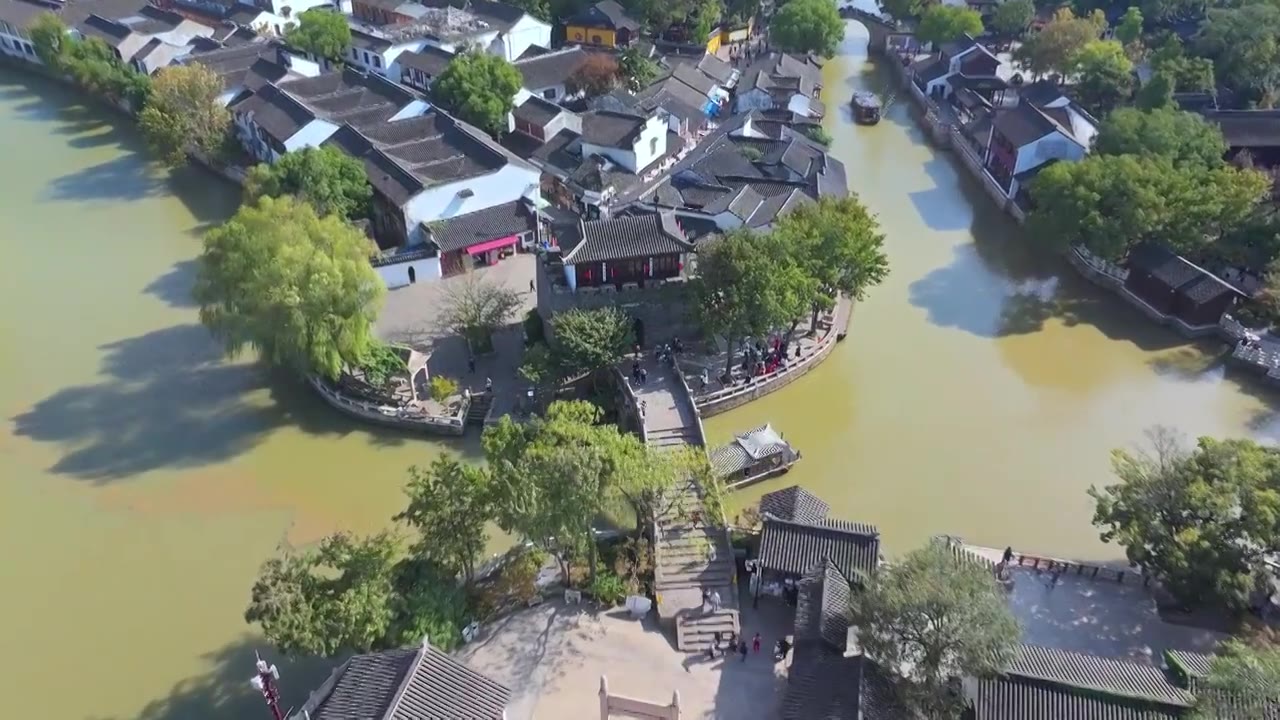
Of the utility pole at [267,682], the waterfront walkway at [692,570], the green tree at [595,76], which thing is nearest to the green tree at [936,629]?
the waterfront walkway at [692,570]

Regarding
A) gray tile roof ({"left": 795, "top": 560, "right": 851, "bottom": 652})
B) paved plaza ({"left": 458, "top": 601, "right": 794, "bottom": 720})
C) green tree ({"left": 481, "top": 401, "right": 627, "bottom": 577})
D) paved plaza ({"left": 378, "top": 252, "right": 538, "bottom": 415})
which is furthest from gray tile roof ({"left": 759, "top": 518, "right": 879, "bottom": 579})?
paved plaza ({"left": 378, "top": 252, "right": 538, "bottom": 415})

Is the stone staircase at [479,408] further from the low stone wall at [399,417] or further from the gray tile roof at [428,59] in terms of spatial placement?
the gray tile roof at [428,59]

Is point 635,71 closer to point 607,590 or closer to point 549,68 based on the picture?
point 549,68

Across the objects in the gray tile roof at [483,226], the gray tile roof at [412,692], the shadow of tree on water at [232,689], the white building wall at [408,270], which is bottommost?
the shadow of tree on water at [232,689]

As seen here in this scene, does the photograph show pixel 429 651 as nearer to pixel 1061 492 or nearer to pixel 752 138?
pixel 1061 492

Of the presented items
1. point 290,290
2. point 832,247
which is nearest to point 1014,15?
point 832,247

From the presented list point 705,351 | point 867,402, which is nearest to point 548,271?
point 705,351
